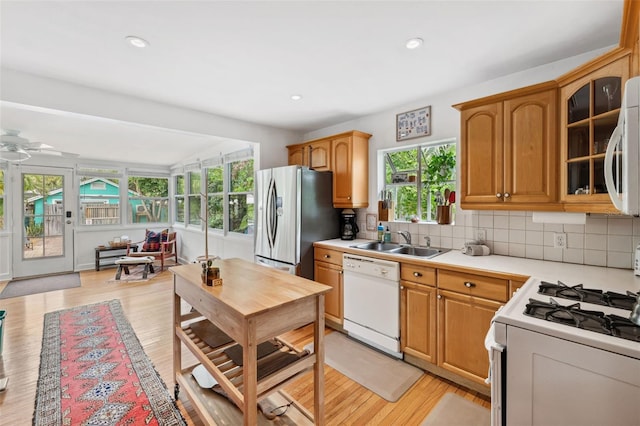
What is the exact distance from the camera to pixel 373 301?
260 cm

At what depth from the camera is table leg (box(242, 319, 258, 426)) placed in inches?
51.0

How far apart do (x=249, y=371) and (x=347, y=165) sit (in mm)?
2472

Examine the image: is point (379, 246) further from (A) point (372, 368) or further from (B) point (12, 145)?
(B) point (12, 145)

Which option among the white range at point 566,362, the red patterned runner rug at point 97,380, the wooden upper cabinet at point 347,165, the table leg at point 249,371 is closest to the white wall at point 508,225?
the wooden upper cabinet at point 347,165

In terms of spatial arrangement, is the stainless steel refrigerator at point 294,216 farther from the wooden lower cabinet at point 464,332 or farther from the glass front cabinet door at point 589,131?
the glass front cabinet door at point 589,131

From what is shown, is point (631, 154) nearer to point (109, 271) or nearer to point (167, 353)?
point (167, 353)

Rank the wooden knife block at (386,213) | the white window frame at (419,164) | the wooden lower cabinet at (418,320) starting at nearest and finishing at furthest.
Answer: the wooden lower cabinet at (418,320)
the white window frame at (419,164)
the wooden knife block at (386,213)

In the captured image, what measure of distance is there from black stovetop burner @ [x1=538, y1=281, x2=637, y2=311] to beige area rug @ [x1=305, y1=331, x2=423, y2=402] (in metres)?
1.25

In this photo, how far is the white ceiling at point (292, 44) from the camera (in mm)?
1569

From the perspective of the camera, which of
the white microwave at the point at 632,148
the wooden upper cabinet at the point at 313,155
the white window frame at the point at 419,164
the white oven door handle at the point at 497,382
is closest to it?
the white microwave at the point at 632,148

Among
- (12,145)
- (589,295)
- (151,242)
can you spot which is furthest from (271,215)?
(151,242)

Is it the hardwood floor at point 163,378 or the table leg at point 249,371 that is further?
the hardwood floor at point 163,378

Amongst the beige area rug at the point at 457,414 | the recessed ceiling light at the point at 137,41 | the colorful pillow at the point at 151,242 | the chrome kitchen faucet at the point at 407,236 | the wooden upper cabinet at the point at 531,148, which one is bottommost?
Result: the beige area rug at the point at 457,414

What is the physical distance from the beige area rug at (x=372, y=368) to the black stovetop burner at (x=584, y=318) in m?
1.24
